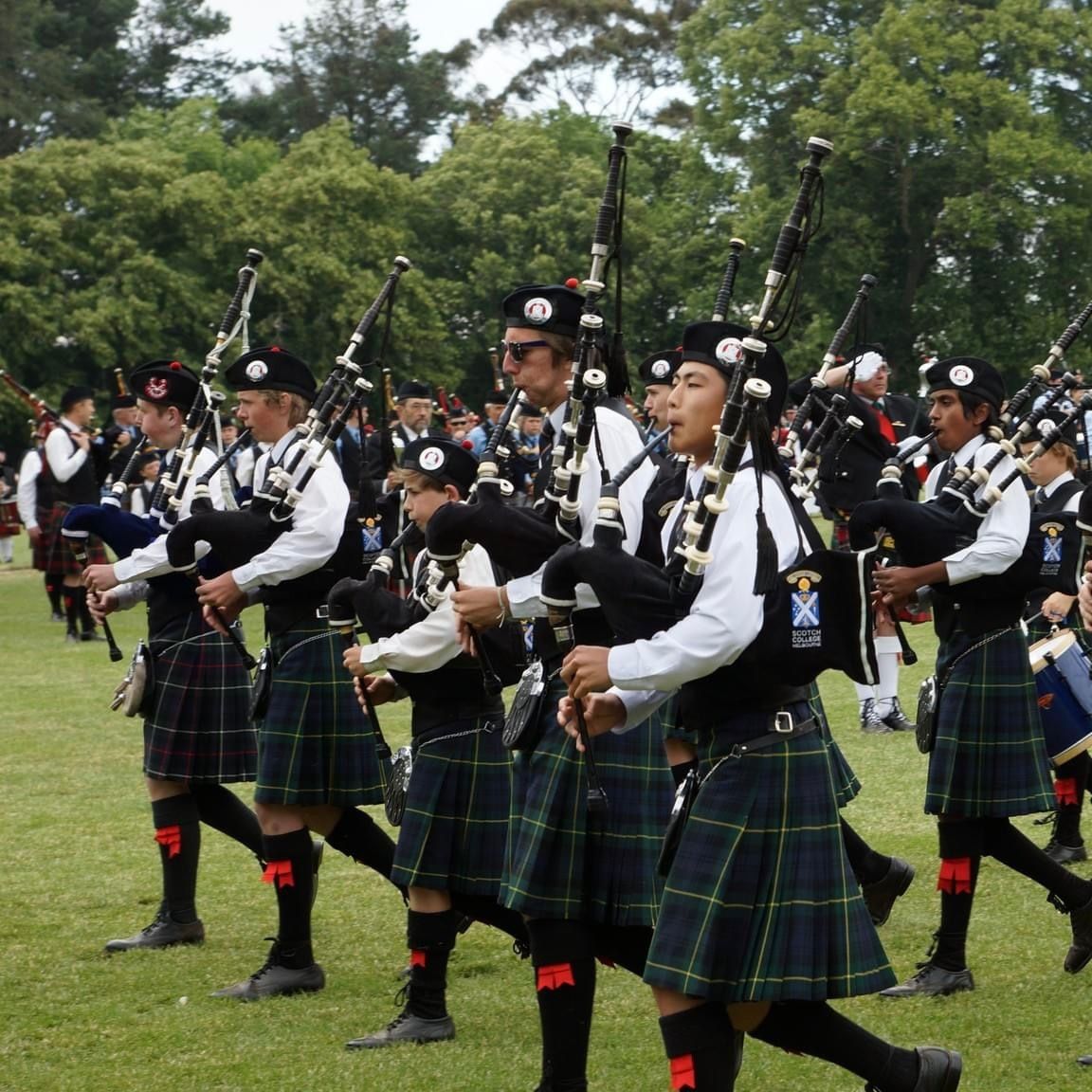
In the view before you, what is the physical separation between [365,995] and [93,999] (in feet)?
2.62

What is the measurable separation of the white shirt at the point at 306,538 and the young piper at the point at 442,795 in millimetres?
478

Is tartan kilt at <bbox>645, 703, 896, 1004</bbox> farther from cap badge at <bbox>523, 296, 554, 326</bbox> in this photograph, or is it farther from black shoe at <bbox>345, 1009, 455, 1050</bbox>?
black shoe at <bbox>345, 1009, 455, 1050</bbox>

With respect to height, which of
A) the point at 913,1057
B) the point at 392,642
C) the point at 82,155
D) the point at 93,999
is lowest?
the point at 93,999

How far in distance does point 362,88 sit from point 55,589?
40.9 metres

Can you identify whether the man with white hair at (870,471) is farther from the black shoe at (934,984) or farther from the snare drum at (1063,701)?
the black shoe at (934,984)

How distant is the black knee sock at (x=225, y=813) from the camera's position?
605 cm

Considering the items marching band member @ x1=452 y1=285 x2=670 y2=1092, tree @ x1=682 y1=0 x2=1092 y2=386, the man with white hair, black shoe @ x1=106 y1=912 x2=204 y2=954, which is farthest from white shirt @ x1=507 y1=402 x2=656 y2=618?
tree @ x1=682 y1=0 x2=1092 y2=386

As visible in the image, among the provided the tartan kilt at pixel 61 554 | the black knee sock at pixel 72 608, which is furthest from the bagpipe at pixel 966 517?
the tartan kilt at pixel 61 554

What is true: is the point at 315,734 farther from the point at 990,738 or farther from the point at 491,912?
the point at 990,738

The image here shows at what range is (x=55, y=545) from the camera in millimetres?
15398

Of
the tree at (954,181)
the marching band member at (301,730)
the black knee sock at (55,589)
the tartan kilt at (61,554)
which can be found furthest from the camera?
the tree at (954,181)

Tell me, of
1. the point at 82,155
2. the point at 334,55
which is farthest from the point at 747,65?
the point at 334,55

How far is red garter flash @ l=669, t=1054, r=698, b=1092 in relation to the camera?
3523 mm

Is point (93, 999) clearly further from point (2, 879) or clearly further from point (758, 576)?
point (758, 576)
